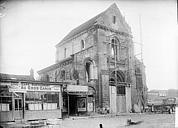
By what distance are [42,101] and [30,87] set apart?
602 millimetres

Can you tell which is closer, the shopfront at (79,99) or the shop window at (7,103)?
the shop window at (7,103)

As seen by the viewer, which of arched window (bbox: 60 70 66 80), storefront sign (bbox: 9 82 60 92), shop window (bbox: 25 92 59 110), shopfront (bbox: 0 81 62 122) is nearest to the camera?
shopfront (bbox: 0 81 62 122)

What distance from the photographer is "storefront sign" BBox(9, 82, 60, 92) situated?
6.44 metres

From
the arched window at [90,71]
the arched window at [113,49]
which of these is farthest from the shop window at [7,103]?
the arched window at [113,49]

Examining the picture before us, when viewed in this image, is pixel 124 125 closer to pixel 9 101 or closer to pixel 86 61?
pixel 9 101

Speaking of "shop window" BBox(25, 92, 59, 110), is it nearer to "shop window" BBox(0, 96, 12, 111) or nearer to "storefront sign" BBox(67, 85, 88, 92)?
"shop window" BBox(0, 96, 12, 111)

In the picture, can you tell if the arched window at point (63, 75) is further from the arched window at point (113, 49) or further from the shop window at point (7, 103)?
the shop window at point (7, 103)

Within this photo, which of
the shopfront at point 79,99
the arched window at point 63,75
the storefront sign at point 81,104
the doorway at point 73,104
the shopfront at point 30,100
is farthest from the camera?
the arched window at point 63,75

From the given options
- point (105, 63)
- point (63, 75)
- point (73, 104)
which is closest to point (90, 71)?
point (105, 63)

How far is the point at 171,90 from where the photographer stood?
17.3 feet

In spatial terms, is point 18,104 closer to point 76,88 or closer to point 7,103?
point 7,103

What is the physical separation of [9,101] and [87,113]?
10.5ft

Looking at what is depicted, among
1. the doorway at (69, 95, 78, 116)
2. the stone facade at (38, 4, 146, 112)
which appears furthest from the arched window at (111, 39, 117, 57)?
the doorway at (69, 95, 78, 116)

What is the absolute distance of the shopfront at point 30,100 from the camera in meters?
6.09
